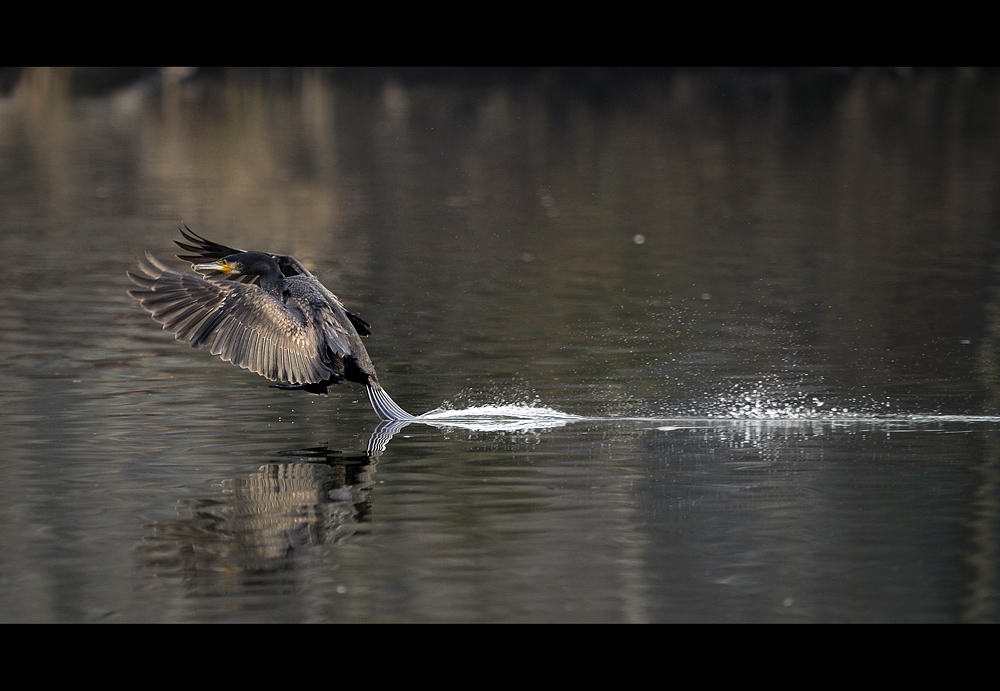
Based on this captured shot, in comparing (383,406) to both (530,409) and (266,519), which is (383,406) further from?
(266,519)

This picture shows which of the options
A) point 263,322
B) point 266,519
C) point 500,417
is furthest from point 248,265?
point 266,519

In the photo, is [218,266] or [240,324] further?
[218,266]

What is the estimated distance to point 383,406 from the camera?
10.4 m

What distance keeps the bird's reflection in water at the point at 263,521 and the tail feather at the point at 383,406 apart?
0.96 metres

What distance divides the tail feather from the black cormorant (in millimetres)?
40

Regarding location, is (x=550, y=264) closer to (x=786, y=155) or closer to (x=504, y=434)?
(x=504, y=434)

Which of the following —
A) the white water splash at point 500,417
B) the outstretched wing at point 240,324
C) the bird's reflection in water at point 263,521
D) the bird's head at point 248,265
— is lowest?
the bird's reflection in water at point 263,521

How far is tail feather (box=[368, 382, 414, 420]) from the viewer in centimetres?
1032

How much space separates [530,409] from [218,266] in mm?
2408

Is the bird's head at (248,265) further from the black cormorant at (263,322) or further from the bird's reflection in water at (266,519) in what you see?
the bird's reflection in water at (266,519)

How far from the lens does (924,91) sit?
41.6m

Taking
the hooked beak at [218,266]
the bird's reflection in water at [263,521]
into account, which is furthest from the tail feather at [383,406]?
the hooked beak at [218,266]

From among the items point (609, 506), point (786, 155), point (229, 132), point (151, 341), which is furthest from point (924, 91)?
point (609, 506)

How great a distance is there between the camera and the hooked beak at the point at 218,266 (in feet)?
33.8
